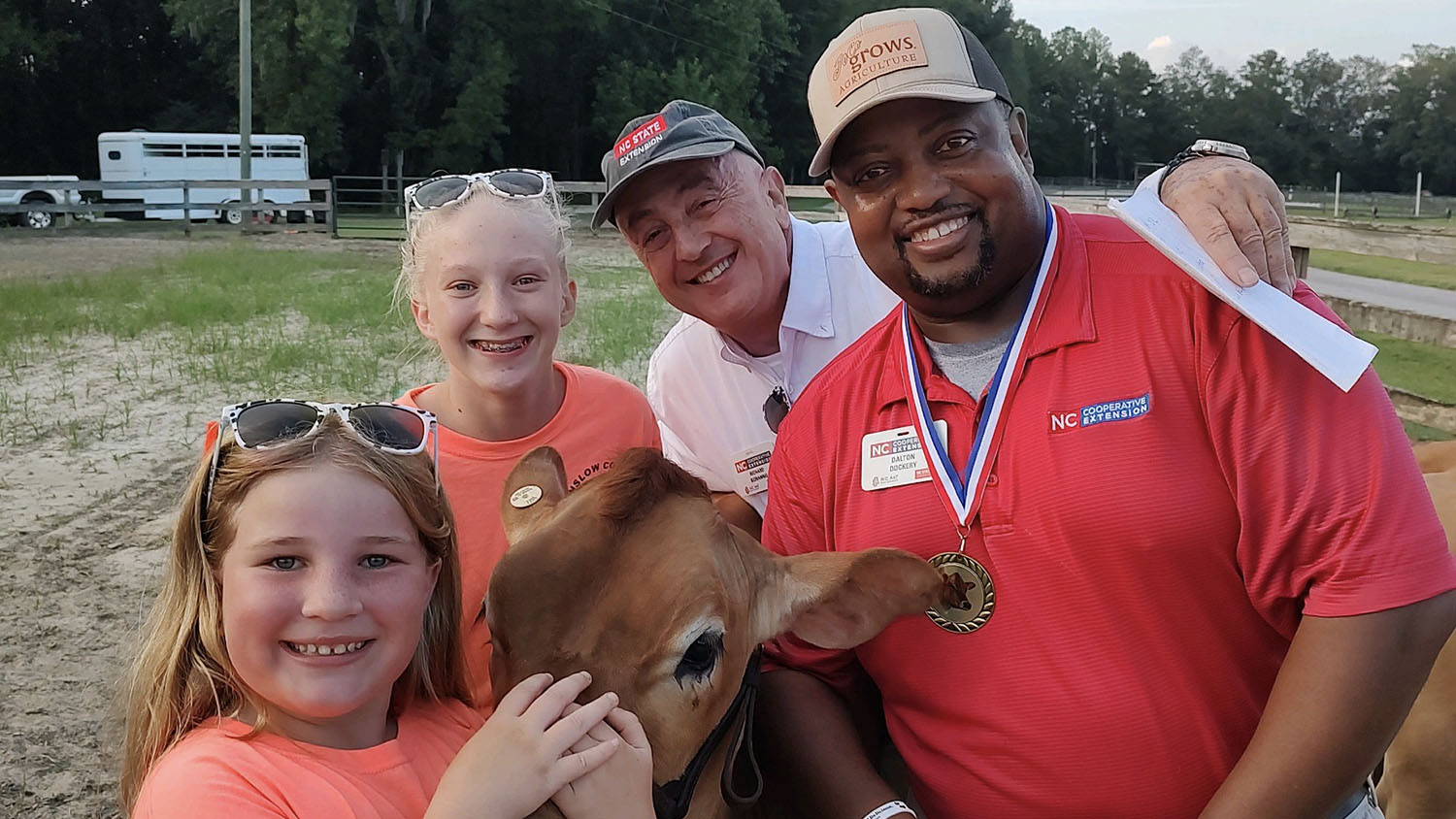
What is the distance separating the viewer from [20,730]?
4.89 metres

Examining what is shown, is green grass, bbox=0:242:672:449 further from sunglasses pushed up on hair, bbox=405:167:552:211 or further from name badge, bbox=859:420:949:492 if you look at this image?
name badge, bbox=859:420:949:492

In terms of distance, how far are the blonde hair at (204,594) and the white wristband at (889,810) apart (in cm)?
114

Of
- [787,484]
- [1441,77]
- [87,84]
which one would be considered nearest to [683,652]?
[787,484]

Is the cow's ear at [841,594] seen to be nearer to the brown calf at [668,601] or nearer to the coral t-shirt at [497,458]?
the brown calf at [668,601]

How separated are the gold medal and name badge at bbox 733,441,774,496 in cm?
149

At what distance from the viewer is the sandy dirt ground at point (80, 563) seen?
466 cm

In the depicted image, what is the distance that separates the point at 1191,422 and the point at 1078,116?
112 m

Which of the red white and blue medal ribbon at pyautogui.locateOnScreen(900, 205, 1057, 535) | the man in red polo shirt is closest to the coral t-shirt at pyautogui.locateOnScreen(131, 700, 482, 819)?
the man in red polo shirt

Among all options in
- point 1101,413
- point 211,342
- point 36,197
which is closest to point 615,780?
point 1101,413

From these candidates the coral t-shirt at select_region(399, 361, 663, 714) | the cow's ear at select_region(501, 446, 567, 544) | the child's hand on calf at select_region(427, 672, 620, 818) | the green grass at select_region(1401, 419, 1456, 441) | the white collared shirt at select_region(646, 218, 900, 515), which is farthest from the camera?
the green grass at select_region(1401, 419, 1456, 441)

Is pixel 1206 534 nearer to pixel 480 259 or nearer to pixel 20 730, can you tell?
pixel 480 259

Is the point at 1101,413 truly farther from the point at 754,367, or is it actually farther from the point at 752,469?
the point at 754,367

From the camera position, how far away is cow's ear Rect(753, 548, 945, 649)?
2.53 metres

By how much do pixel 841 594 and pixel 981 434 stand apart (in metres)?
0.51
